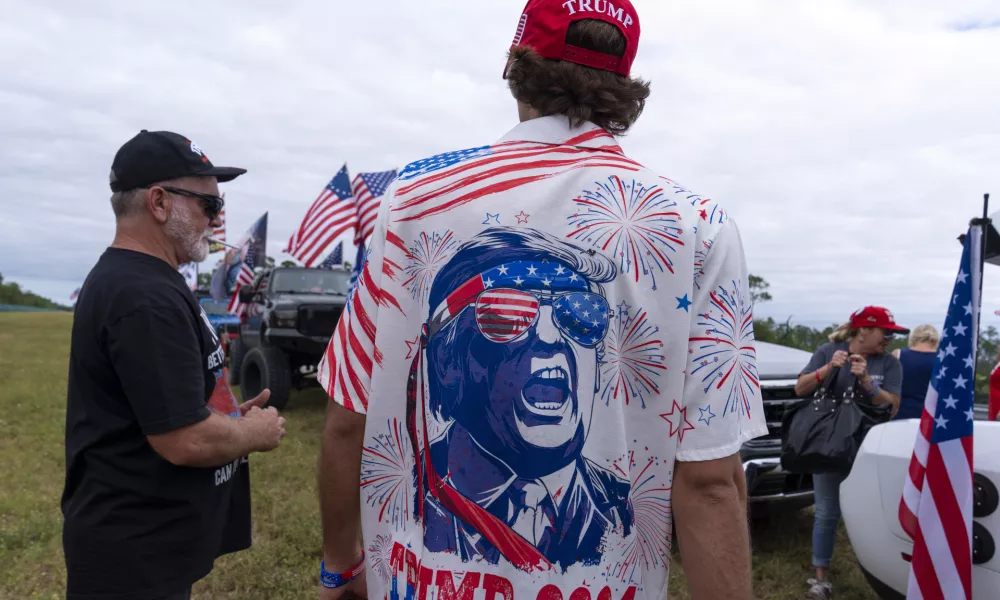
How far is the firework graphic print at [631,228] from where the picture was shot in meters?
1.23

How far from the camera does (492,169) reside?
127 centimetres

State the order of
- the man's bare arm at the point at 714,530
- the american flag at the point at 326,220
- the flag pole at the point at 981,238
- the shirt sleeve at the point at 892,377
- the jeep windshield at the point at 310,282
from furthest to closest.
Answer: the jeep windshield at the point at 310,282 → the american flag at the point at 326,220 → the shirt sleeve at the point at 892,377 → the flag pole at the point at 981,238 → the man's bare arm at the point at 714,530

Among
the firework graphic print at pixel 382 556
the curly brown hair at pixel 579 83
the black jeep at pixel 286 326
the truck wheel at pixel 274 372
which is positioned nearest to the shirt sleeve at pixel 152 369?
the firework graphic print at pixel 382 556

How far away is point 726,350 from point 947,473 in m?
2.31

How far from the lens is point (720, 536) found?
3.92 feet

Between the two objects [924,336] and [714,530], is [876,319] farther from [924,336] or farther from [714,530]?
[714,530]

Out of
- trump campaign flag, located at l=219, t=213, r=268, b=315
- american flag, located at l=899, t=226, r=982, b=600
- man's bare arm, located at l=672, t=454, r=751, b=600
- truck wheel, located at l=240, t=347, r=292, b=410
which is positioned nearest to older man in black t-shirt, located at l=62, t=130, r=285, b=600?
man's bare arm, located at l=672, t=454, r=751, b=600

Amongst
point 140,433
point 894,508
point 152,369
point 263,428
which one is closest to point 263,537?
point 263,428

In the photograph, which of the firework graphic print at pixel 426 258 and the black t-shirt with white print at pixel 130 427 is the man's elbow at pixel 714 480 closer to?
the firework graphic print at pixel 426 258

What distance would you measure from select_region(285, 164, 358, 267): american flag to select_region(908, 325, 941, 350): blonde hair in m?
7.35

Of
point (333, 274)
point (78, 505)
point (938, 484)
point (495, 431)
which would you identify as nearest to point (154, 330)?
point (78, 505)

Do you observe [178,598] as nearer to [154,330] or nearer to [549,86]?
[154,330]

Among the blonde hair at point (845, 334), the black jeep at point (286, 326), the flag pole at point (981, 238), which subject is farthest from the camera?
the black jeep at point (286, 326)

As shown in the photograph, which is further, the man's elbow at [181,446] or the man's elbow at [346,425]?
the man's elbow at [181,446]
